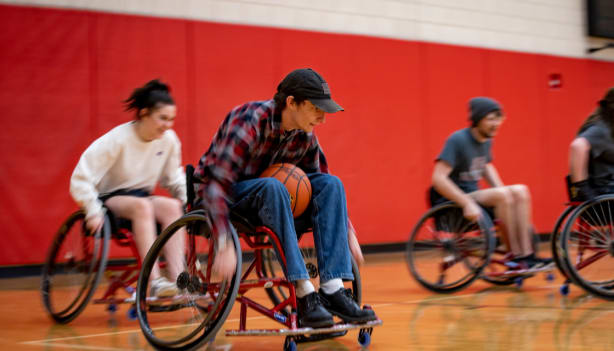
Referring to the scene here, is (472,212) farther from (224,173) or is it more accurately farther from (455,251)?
(224,173)

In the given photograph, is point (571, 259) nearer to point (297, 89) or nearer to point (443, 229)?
point (443, 229)

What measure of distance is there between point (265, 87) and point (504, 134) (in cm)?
265

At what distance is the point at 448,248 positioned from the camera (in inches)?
141

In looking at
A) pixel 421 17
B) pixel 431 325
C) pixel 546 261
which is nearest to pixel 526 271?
pixel 546 261

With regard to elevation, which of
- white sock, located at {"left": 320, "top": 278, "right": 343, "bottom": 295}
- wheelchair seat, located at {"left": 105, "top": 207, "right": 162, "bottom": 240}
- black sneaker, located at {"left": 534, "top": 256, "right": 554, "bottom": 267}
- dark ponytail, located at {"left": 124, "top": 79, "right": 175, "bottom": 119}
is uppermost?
dark ponytail, located at {"left": 124, "top": 79, "right": 175, "bottom": 119}

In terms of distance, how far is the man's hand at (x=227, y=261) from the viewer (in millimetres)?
1955

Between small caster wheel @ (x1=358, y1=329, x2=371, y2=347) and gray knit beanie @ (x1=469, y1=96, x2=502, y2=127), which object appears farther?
gray knit beanie @ (x1=469, y1=96, x2=502, y2=127)

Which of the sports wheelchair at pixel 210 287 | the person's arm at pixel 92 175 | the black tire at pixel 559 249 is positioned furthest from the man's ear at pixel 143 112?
the black tire at pixel 559 249

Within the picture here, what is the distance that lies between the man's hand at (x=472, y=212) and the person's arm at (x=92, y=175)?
1.61 m

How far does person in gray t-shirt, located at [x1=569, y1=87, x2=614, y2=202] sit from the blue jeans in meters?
1.53

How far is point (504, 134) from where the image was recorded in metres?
7.23

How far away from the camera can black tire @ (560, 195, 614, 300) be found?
3062 mm

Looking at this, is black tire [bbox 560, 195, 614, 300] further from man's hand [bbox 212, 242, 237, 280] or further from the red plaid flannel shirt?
man's hand [bbox 212, 242, 237, 280]

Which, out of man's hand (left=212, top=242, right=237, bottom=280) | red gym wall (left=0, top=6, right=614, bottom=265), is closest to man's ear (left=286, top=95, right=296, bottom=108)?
man's hand (left=212, top=242, right=237, bottom=280)
